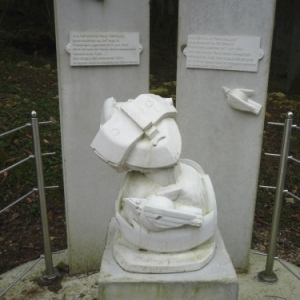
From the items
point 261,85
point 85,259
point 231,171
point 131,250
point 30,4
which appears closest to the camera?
point 131,250

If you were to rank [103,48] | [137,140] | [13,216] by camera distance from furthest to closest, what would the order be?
[13,216] < [103,48] < [137,140]

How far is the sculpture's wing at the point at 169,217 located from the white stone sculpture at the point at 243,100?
47.5 inches

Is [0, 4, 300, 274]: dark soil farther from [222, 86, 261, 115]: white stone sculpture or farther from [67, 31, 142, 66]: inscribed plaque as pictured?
[67, 31, 142, 66]: inscribed plaque

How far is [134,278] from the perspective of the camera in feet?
6.43

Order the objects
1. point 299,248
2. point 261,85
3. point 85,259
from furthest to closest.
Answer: point 299,248 → point 85,259 → point 261,85

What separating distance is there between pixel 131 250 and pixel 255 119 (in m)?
1.44

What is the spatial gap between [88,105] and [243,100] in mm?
1091

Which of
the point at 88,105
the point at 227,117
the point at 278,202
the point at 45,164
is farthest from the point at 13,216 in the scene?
the point at 278,202

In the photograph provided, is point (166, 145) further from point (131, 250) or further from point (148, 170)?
point (131, 250)

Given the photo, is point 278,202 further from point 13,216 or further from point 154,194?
point 13,216

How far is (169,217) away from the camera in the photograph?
6.11ft

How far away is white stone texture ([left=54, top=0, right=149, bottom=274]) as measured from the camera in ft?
9.11

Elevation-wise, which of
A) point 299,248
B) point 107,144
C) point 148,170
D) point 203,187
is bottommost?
point 299,248

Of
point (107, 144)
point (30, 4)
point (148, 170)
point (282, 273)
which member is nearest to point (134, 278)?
point (148, 170)
